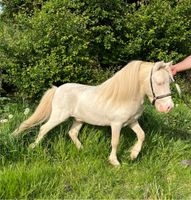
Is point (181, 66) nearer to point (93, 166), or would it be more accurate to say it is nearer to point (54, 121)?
point (93, 166)

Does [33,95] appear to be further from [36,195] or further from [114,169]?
[36,195]

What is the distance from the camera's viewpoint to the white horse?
4.91m

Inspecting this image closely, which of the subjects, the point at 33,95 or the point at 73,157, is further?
the point at 33,95

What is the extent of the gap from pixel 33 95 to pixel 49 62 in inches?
25.2

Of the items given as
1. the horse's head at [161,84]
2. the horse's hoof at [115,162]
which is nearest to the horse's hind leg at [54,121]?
the horse's hoof at [115,162]

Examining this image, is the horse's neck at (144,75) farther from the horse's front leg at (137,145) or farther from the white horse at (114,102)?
the horse's front leg at (137,145)

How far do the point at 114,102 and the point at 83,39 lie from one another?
2.56 m

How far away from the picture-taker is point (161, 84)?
486 centimetres

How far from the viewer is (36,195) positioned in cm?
435

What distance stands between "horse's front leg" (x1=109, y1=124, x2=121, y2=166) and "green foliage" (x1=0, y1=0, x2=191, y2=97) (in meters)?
2.31

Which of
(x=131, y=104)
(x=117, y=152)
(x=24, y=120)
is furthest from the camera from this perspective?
(x=24, y=120)

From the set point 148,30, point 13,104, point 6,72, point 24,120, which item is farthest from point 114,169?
point 148,30

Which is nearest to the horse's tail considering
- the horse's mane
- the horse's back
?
the horse's back

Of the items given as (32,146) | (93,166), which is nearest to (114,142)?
(93,166)
